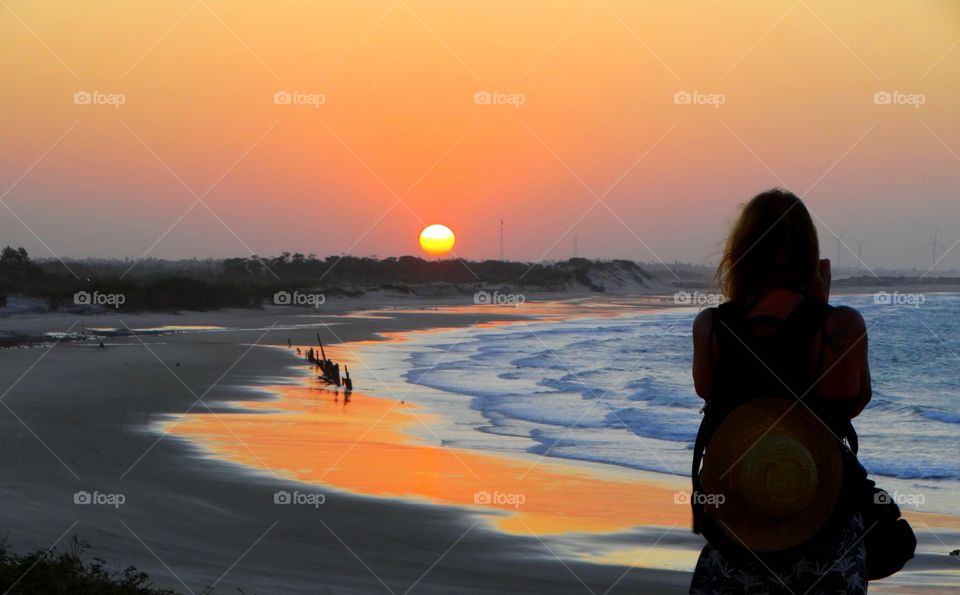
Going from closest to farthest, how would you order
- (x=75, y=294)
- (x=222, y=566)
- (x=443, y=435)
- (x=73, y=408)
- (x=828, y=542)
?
(x=828, y=542)
(x=222, y=566)
(x=443, y=435)
(x=73, y=408)
(x=75, y=294)

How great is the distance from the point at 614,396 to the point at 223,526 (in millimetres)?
12354

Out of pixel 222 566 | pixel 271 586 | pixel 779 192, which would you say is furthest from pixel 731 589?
pixel 222 566

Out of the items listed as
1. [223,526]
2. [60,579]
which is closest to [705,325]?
[60,579]

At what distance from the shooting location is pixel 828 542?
2.57 m

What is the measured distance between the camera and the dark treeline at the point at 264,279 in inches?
1855

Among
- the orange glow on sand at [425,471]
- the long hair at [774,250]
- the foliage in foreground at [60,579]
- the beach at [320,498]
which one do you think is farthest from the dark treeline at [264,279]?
the long hair at [774,250]

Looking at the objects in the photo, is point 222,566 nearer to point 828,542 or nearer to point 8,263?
point 828,542

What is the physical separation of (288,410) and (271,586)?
1012cm

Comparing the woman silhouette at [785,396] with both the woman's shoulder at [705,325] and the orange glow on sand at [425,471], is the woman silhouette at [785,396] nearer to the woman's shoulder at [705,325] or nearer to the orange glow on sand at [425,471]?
the woman's shoulder at [705,325]

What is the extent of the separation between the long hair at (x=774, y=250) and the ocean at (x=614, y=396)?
8.51 m

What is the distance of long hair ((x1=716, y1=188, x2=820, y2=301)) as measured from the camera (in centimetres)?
265

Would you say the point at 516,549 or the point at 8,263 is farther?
the point at 8,263

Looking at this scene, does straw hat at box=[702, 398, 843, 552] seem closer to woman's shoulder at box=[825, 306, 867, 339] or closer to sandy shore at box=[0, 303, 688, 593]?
woman's shoulder at box=[825, 306, 867, 339]

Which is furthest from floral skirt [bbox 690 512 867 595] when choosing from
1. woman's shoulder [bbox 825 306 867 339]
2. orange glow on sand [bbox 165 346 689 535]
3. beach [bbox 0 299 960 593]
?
orange glow on sand [bbox 165 346 689 535]
